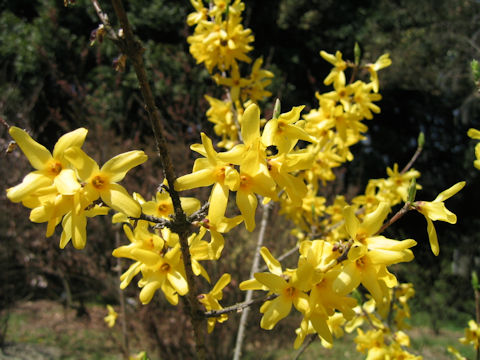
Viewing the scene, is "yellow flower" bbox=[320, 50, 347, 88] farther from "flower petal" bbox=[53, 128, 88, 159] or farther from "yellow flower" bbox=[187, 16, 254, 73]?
"flower petal" bbox=[53, 128, 88, 159]

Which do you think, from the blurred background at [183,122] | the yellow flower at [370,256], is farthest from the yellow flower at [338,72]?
the yellow flower at [370,256]

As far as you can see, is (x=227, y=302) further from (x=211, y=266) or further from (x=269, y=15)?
(x=269, y=15)

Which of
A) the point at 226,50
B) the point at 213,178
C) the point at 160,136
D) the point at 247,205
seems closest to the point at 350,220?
the point at 247,205

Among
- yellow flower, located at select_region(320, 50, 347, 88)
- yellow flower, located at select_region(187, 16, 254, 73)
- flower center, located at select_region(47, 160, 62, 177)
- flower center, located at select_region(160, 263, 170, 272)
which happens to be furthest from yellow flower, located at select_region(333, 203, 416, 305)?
yellow flower, located at select_region(187, 16, 254, 73)

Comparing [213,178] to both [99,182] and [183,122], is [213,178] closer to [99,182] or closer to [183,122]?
[99,182]

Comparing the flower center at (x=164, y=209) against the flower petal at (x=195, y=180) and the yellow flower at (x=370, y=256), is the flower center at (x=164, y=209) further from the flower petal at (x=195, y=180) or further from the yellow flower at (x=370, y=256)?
the yellow flower at (x=370, y=256)
